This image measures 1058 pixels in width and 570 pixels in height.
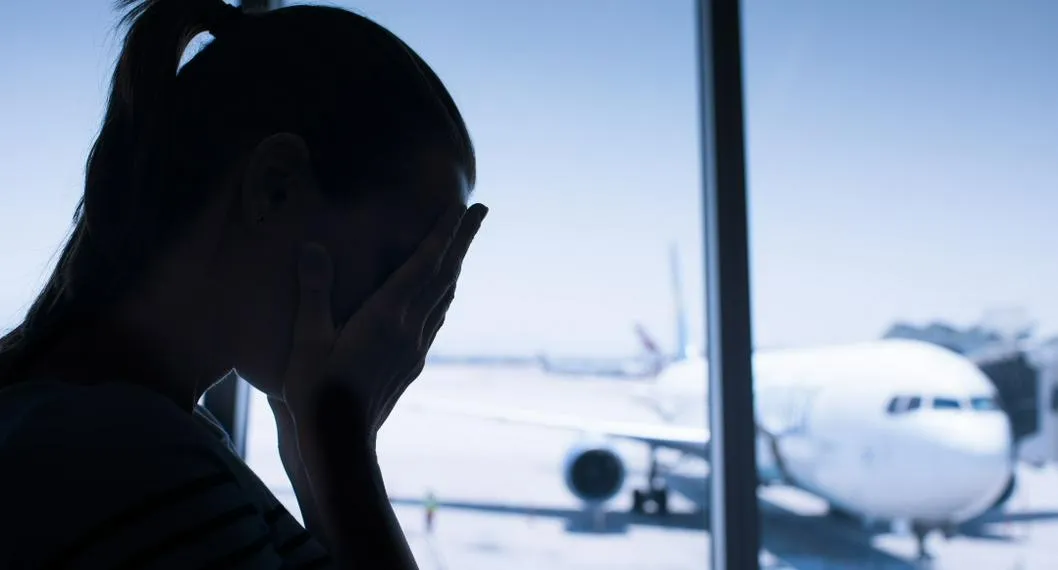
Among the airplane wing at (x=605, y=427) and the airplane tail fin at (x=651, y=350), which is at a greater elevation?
the airplane tail fin at (x=651, y=350)

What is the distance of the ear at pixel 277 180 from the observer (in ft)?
0.81

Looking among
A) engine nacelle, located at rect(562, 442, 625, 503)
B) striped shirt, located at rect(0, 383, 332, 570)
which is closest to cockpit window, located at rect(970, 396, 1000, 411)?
engine nacelle, located at rect(562, 442, 625, 503)

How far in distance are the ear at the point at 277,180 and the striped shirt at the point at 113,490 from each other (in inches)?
3.1

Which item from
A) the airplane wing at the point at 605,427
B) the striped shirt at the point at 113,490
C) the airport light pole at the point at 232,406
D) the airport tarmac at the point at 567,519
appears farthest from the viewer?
→ the airplane wing at the point at 605,427

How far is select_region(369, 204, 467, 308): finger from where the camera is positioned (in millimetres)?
266

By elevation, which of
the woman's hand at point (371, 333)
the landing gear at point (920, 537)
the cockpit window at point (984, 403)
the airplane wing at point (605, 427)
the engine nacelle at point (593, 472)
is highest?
the woman's hand at point (371, 333)

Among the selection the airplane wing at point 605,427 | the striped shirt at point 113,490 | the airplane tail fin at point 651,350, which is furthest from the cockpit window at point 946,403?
the airplane tail fin at point 651,350

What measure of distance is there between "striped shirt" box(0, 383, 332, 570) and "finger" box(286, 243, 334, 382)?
0.04m

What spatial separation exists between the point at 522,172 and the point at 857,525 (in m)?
3.28

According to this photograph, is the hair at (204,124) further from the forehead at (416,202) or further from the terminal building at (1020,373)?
the terminal building at (1020,373)

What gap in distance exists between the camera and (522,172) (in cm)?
137

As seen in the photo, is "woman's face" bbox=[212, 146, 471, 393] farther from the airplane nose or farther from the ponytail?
the airplane nose

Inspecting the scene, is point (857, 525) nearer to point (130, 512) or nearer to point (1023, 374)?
point (1023, 374)

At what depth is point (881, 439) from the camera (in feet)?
9.70
